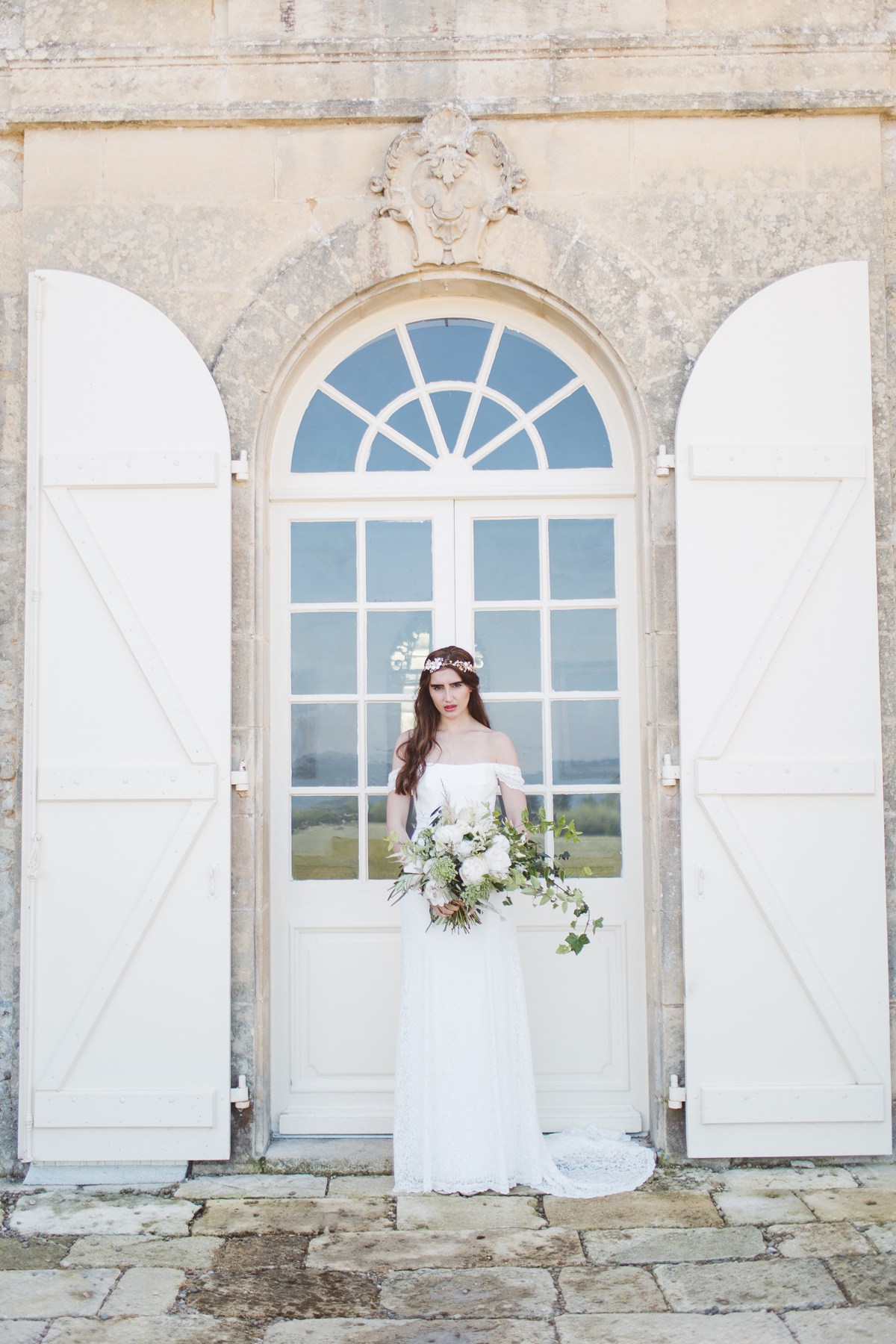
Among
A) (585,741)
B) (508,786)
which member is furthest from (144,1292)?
A: (585,741)

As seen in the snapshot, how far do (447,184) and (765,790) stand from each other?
247 cm

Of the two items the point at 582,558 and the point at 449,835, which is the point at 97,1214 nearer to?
the point at 449,835

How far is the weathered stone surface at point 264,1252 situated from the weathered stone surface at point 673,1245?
26.5 inches

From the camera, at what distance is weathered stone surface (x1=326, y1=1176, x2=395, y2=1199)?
3.58 meters

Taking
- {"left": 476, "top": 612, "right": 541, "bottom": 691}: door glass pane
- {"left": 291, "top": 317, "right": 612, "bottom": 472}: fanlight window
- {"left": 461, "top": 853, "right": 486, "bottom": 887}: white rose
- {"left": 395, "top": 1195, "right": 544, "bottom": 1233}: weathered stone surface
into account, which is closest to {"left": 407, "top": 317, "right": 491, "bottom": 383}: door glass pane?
{"left": 291, "top": 317, "right": 612, "bottom": 472}: fanlight window

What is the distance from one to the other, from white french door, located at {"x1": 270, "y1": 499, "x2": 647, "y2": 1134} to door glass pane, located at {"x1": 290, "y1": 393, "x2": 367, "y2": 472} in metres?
0.16

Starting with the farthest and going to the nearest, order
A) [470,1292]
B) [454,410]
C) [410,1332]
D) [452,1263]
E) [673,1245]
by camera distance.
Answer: [454,410], [673,1245], [452,1263], [470,1292], [410,1332]

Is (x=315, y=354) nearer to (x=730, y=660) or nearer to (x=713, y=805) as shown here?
(x=730, y=660)

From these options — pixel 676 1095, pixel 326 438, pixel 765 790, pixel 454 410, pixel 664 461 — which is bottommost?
pixel 676 1095

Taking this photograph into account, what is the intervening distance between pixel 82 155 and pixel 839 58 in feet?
9.29

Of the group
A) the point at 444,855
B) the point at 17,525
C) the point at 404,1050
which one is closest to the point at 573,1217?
the point at 404,1050

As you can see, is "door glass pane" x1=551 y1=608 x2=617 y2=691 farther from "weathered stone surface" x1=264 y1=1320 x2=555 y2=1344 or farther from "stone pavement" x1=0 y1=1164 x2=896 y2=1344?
"weathered stone surface" x1=264 y1=1320 x2=555 y2=1344

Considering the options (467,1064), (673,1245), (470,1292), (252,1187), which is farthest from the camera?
(252,1187)

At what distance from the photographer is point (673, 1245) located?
3.17 m
